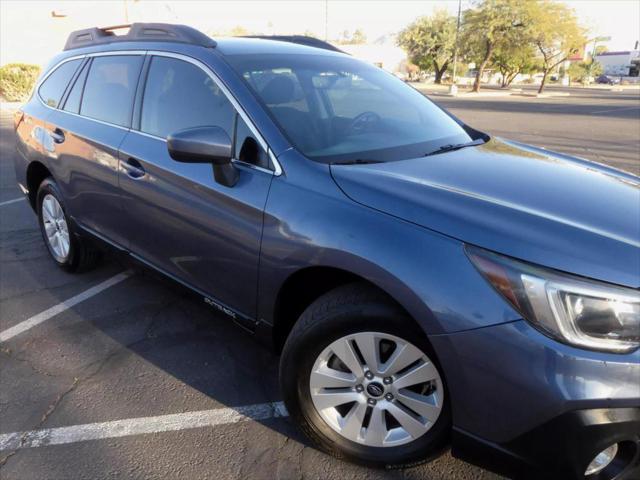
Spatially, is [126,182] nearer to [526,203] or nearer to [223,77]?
[223,77]

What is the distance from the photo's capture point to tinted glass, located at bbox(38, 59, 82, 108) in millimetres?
3768

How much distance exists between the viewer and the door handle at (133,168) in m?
2.78

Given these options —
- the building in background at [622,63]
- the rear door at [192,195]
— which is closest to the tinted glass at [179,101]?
the rear door at [192,195]

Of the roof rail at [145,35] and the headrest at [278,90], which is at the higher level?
the roof rail at [145,35]

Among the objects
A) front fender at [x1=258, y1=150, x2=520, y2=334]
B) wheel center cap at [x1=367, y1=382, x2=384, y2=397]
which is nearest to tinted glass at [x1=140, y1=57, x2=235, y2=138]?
front fender at [x1=258, y1=150, x2=520, y2=334]

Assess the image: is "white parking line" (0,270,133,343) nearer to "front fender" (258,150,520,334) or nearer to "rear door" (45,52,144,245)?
"rear door" (45,52,144,245)

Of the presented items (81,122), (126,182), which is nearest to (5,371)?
(126,182)

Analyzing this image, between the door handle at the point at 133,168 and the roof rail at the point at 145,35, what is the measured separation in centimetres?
72

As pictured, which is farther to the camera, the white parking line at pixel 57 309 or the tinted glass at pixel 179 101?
the white parking line at pixel 57 309

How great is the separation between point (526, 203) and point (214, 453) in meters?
1.69

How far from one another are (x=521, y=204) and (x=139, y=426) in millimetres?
1977

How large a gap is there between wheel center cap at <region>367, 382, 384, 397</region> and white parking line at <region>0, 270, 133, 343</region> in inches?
95.4

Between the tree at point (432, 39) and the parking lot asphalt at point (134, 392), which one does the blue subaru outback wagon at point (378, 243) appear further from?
the tree at point (432, 39)

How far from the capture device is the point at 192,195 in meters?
2.48
